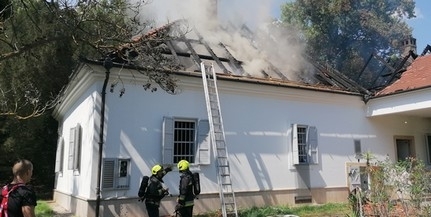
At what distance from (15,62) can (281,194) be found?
45.3ft

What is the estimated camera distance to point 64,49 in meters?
18.6

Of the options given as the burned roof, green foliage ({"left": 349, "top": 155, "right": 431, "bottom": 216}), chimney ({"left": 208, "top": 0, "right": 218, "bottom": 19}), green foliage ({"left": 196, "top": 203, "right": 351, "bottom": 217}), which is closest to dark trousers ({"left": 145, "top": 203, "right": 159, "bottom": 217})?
green foliage ({"left": 196, "top": 203, "right": 351, "bottom": 217})

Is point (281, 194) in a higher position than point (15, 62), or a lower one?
lower

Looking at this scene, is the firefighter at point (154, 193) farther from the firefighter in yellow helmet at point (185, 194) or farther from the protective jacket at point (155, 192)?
the firefighter in yellow helmet at point (185, 194)

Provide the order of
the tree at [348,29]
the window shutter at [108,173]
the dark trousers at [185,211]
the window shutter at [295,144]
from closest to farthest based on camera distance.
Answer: the dark trousers at [185,211] → the window shutter at [108,173] → the window shutter at [295,144] → the tree at [348,29]

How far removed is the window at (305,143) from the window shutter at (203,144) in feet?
9.83

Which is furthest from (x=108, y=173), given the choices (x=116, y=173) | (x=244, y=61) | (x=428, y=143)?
(x=428, y=143)

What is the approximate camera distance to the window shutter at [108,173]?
9161 millimetres

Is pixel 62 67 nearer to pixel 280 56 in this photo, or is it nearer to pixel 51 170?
pixel 51 170

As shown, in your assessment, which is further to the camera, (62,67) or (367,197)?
(62,67)

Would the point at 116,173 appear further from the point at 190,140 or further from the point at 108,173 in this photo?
the point at 190,140

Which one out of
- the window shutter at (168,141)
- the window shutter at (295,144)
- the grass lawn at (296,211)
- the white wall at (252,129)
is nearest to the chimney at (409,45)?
the white wall at (252,129)

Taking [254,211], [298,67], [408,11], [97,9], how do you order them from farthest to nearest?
[408,11] → [298,67] → [254,211] → [97,9]

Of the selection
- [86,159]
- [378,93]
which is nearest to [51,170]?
[86,159]
